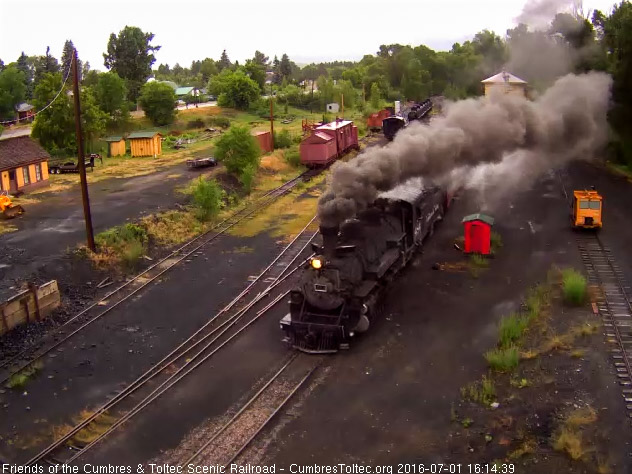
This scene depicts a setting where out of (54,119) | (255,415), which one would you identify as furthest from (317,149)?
(255,415)

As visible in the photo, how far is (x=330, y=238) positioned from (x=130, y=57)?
2470 inches

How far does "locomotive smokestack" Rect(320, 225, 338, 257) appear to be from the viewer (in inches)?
584

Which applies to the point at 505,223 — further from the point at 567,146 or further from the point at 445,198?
the point at 567,146

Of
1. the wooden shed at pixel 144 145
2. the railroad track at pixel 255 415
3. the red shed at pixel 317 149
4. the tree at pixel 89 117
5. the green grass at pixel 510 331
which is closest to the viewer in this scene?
the railroad track at pixel 255 415

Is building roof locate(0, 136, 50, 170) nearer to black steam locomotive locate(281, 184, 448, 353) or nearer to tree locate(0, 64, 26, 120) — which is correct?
black steam locomotive locate(281, 184, 448, 353)

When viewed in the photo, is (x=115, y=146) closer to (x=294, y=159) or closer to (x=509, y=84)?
(x=294, y=159)

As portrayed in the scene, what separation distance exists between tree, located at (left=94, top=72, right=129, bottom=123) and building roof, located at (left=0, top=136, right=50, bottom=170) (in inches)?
795

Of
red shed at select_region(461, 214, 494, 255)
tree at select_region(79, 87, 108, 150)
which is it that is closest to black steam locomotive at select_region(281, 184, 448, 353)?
red shed at select_region(461, 214, 494, 255)

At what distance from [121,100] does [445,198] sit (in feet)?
128

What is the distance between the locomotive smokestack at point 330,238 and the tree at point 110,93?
44199 mm

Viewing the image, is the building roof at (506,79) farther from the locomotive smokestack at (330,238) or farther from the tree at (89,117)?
the locomotive smokestack at (330,238)

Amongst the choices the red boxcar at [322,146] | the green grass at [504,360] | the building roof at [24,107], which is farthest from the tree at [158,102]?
the green grass at [504,360]

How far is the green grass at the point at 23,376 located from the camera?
13984 millimetres

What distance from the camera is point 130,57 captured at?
69625 mm
